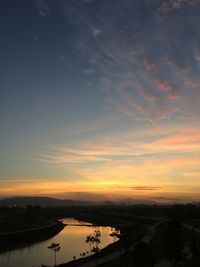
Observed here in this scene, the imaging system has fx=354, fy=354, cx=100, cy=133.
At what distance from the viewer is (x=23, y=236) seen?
111m

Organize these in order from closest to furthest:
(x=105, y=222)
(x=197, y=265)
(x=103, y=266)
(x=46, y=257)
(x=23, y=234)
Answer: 1. (x=197, y=265)
2. (x=103, y=266)
3. (x=46, y=257)
4. (x=23, y=234)
5. (x=105, y=222)

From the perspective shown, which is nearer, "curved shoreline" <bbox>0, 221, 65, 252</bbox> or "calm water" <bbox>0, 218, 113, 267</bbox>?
"calm water" <bbox>0, 218, 113, 267</bbox>

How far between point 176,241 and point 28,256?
42.3m

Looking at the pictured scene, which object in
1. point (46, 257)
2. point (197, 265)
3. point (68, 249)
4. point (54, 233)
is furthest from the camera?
point (54, 233)

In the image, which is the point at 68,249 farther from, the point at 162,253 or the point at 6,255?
the point at 162,253

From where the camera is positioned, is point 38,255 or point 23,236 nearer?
point 38,255

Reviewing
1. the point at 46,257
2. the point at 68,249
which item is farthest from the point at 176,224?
the point at 68,249

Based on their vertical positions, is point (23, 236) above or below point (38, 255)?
above

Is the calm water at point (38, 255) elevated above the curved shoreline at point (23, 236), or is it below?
below

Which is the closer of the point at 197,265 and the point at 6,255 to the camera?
the point at 197,265

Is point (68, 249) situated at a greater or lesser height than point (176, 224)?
lesser

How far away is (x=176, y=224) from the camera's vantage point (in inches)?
2272

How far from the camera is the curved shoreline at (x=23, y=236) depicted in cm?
9836

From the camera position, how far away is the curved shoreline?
9836 cm
